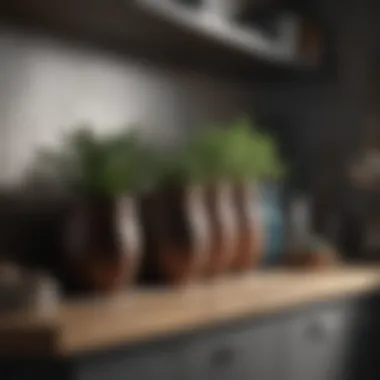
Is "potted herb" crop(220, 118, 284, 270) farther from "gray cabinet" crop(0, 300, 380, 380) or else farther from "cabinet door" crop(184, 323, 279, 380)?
"cabinet door" crop(184, 323, 279, 380)

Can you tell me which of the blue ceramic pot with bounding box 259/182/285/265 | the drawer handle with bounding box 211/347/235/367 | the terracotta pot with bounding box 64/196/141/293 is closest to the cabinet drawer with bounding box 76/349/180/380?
the drawer handle with bounding box 211/347/235/367

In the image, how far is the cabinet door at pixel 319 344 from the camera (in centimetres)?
270

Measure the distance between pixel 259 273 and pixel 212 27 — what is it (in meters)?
0.81

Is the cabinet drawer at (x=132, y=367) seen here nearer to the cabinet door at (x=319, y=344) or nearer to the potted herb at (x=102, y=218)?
the potted herb at (x=102, y=218)

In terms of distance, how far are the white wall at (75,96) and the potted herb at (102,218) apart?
14cm

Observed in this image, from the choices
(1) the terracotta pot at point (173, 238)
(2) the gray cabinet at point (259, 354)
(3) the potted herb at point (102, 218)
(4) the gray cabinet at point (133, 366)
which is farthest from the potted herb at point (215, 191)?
(4) the gray cabinet at point (133, 366)

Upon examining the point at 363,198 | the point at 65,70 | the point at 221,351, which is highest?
the point at 65,70

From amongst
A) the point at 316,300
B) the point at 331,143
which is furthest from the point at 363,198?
the point at 316,300

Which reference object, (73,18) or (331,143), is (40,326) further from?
(331,143)

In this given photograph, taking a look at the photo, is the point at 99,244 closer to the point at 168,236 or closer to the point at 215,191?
the point at 168,236

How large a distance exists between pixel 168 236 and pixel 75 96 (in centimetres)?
46

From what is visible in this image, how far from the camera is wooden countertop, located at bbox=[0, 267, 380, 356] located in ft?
5.66

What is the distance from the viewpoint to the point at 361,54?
149 inches

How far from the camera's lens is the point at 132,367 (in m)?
1.91
